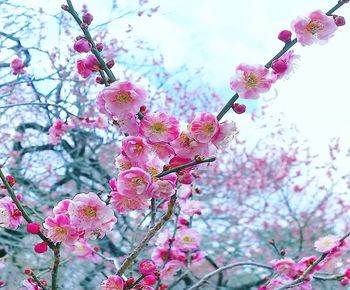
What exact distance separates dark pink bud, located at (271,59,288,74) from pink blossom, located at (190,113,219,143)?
0.91 feet

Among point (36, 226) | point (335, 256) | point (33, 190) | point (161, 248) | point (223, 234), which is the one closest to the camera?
point (36, 226)

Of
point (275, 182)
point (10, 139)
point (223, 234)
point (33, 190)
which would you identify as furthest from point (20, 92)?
point (275, 182)

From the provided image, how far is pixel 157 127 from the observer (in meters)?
1.47

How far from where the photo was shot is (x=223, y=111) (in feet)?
4.95

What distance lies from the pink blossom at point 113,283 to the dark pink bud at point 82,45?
2.29 feet

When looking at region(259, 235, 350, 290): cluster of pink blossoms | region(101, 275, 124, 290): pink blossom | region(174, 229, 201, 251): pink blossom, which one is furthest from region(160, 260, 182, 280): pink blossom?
region(101, 275, 124, 290): pink blossom

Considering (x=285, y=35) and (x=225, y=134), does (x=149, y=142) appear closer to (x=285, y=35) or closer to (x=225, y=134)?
(x=225, y=134)

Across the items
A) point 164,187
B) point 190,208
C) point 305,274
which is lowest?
point 305,274

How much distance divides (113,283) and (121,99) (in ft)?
1.85

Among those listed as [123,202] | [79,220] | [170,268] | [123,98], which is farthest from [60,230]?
[170,268]

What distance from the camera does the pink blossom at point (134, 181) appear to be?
1.45 meters

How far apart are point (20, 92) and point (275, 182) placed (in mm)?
5081

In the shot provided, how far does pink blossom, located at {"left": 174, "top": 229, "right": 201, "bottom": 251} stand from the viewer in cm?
282

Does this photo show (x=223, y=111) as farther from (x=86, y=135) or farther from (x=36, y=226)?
(x=86, y=135)
